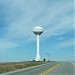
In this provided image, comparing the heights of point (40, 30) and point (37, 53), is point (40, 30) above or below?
above

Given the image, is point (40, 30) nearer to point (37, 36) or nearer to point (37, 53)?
point (37, 36)

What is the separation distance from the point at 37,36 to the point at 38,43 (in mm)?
4178

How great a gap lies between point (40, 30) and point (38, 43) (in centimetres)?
624

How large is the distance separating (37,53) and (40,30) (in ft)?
37.0

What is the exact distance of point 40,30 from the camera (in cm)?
12238

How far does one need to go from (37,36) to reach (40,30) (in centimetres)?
348

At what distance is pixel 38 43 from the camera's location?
12131cm

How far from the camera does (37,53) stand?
390ft

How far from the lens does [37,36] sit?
4877 inches

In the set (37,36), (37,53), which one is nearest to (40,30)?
(37,36)

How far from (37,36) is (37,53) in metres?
9.30

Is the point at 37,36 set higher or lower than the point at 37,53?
higher
